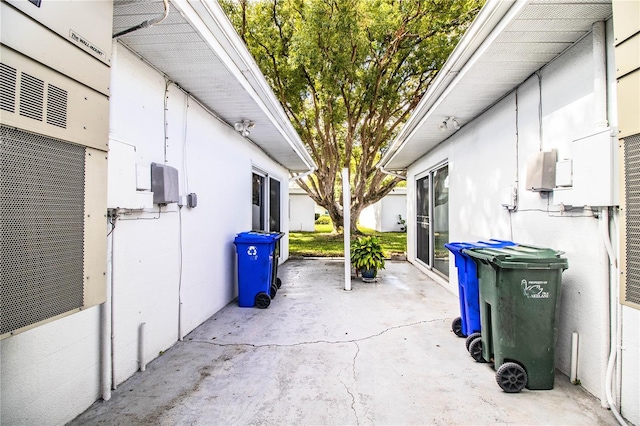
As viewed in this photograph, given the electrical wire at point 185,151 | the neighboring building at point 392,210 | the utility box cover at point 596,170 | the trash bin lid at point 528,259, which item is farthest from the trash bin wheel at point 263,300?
the neighboring building at point 392,210

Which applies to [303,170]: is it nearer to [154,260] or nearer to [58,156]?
[154,260]

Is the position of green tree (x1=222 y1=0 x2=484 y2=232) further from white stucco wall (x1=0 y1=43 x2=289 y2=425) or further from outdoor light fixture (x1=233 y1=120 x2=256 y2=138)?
white stucco wall (x1=0 y1=43 x2=289 y2=425)

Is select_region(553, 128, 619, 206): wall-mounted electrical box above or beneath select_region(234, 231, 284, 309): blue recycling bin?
above

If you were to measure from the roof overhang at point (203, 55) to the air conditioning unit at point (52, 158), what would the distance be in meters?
0.57

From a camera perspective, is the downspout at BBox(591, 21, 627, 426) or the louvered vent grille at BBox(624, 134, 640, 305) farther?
the downspout at BBox(591, 21, 627, 426)

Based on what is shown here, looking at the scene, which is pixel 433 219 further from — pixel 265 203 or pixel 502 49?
pixel 502 49

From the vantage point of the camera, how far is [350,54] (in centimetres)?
820

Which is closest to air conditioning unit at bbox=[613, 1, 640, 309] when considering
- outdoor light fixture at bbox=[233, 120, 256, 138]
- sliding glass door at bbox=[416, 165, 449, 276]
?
outdoor light fixture at bbox=[233, 120, 256, 138]

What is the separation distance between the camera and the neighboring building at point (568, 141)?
2072mm

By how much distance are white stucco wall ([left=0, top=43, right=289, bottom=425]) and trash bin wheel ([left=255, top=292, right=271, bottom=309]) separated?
0.56 meters

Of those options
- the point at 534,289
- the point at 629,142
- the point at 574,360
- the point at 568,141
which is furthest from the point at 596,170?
the point at 574,360

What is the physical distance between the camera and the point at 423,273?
7.25 meters

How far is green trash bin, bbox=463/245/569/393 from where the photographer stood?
7.91ft

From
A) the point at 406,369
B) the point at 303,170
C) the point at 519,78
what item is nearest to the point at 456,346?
the point at 406,369
